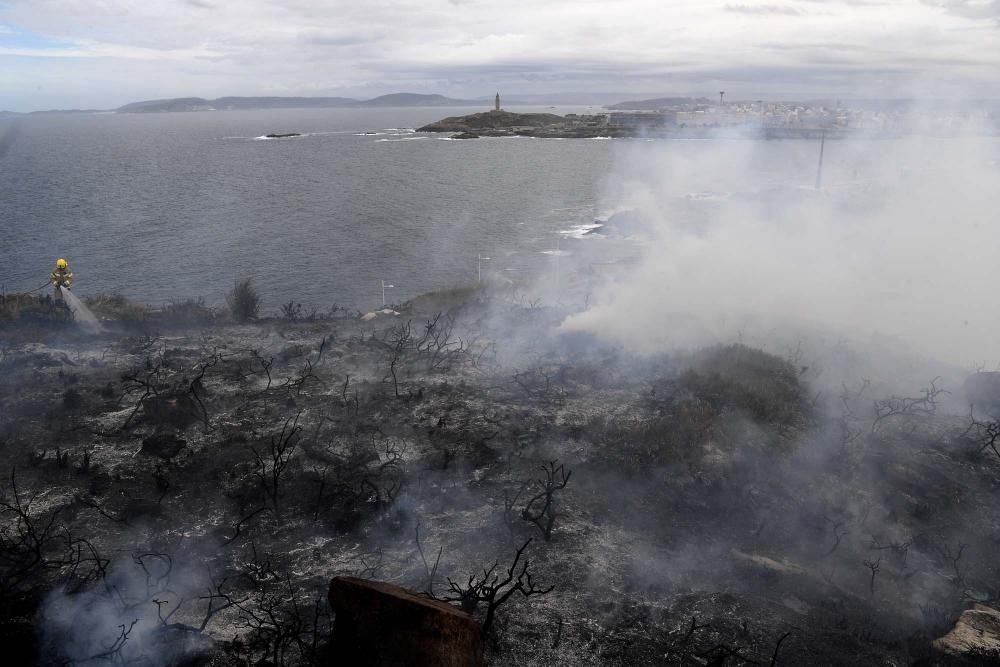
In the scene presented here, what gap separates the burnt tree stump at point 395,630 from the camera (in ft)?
22.5

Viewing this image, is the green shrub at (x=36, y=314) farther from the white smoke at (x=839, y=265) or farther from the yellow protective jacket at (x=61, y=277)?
the white smoke at (x=839, y=265)

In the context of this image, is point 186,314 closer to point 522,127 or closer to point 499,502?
point 499,502

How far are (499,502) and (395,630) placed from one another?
4.93 metres

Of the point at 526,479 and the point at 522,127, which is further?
the point at 522,127

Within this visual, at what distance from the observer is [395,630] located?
→ 6.88 m

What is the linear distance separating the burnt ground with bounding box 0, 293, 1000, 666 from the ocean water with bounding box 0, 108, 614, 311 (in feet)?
62.0

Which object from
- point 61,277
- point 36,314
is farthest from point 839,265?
point 36,314

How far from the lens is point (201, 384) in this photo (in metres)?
15.7

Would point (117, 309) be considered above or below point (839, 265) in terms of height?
below

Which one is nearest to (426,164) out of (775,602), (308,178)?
(308,178)

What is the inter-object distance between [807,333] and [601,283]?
8601 millimetres

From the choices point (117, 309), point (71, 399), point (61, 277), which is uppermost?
point (61, 277)

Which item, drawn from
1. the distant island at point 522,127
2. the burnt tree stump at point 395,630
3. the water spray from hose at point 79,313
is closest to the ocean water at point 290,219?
the water spray from hose at point 79,313

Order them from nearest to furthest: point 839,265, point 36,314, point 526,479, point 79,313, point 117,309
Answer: point 526,479 → point 79,313 → point 36,314 → point 117,309 → point 839,265
